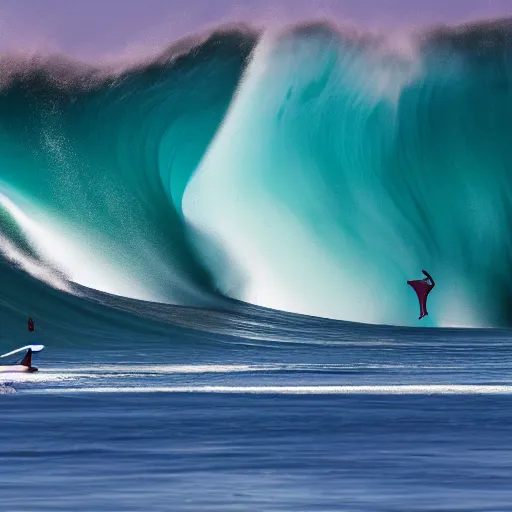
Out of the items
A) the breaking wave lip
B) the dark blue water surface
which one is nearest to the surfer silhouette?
the dark blue water surface

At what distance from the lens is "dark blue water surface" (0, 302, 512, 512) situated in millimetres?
9164

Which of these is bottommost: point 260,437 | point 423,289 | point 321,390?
point 260,437

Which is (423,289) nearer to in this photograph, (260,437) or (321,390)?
(321,390)

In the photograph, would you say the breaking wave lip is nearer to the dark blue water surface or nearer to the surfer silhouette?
the dark blue water surface

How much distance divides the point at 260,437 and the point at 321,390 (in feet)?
18.3

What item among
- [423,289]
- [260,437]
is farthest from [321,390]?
[423,289]

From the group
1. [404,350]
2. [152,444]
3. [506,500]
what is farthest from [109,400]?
[404,350]

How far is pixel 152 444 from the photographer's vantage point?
1196 centimetres

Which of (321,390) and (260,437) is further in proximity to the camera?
(321,390)

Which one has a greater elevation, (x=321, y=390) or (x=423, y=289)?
(x=423, y=289)

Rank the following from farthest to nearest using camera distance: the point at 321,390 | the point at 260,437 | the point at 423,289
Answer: the point at 423,289 < the point at 321,390 < the point at 260,437

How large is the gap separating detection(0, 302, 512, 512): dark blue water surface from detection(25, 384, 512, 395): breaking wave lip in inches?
0.8

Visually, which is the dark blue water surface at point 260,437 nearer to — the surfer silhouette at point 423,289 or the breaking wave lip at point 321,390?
the breaking wave lip at point 321,390

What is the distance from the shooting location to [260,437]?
12.5 meters
